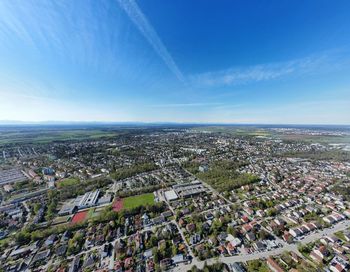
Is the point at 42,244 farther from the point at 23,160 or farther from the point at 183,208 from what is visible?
the point at 23,160

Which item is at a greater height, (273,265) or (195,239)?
(273,265)

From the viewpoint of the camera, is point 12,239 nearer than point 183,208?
Yes

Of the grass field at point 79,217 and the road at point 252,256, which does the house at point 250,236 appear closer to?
the road at point 252,256

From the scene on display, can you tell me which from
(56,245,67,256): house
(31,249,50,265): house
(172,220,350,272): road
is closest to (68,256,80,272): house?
(56,245,67,256): house

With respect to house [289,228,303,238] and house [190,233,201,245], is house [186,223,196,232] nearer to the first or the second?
house [190,233,201,245]

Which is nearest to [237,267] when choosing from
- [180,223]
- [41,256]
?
[180,223]

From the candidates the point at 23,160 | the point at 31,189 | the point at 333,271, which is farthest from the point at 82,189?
the point at 23,160

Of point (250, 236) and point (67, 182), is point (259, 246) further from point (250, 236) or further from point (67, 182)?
point (67, 182)

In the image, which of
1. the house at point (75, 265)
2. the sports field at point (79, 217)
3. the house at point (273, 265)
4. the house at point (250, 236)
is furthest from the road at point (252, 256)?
the sports field at point (79, 217)
